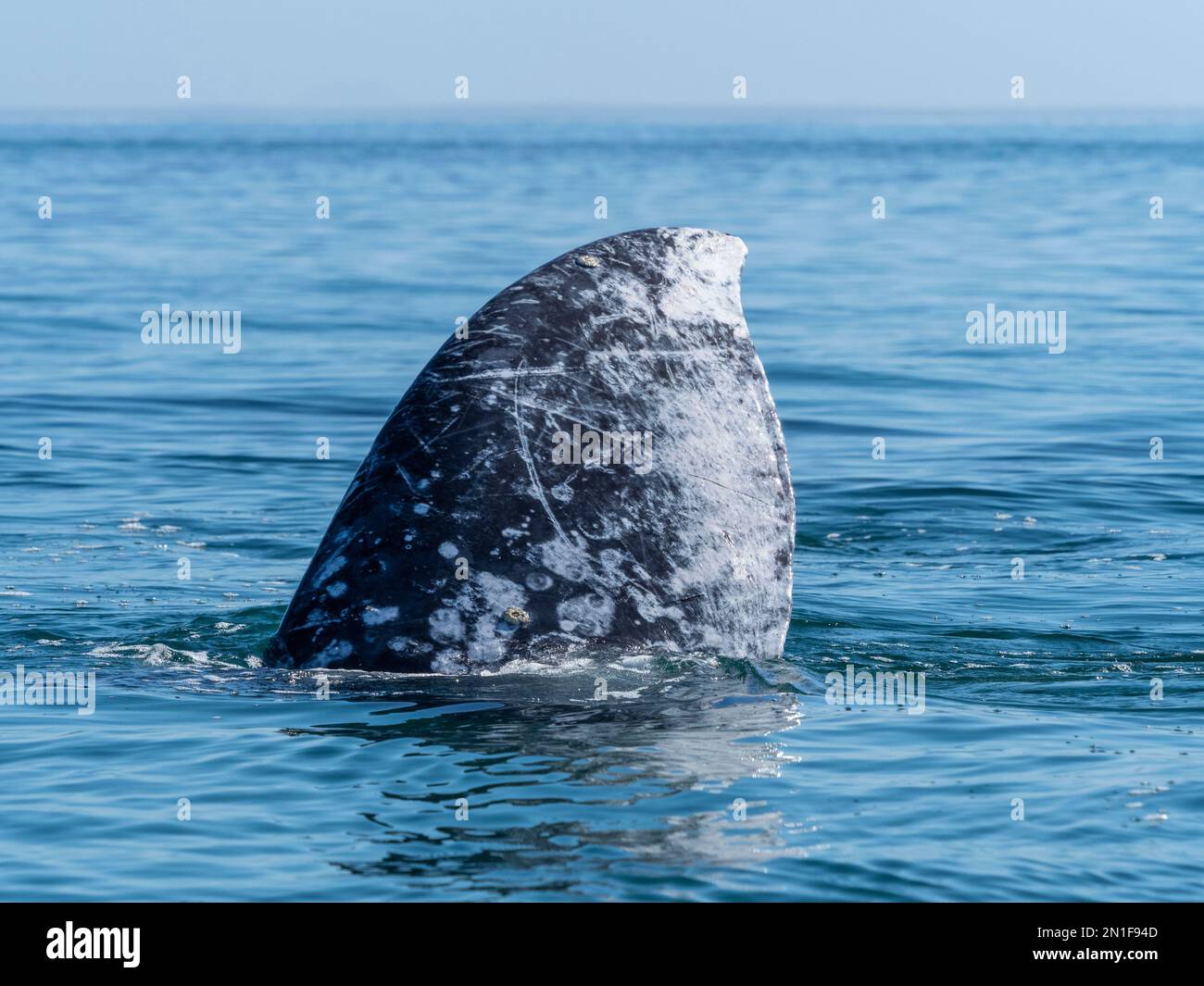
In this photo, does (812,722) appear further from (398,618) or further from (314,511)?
(314,511)

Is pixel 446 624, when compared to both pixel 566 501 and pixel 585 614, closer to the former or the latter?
pixel 585 614

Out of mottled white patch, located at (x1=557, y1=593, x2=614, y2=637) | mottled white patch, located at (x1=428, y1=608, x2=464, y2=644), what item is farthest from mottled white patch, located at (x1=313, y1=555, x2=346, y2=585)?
mottled white patch, located at (x1=557, y1=593, x2=614, y2=637)

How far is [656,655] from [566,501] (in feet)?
2.33

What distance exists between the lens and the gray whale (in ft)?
22.2

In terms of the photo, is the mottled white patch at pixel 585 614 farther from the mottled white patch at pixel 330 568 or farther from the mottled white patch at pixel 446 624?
the mottled white patch at pixel 330 568

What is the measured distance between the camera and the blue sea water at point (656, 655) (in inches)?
239

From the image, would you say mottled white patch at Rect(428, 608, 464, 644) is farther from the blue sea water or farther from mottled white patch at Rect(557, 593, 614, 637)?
mottled white patch at Rect(557, 593, 614, 637)

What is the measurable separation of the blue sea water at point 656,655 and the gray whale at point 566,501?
8.4 inches

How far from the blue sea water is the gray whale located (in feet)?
0.70

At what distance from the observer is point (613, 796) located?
638cm

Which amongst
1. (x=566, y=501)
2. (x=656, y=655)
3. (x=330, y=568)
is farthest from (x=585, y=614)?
(x=330, y=568)

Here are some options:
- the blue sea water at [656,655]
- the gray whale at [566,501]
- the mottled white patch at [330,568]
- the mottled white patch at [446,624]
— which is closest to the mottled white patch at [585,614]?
the gray whale at [566,501]

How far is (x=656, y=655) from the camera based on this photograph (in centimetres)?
691
